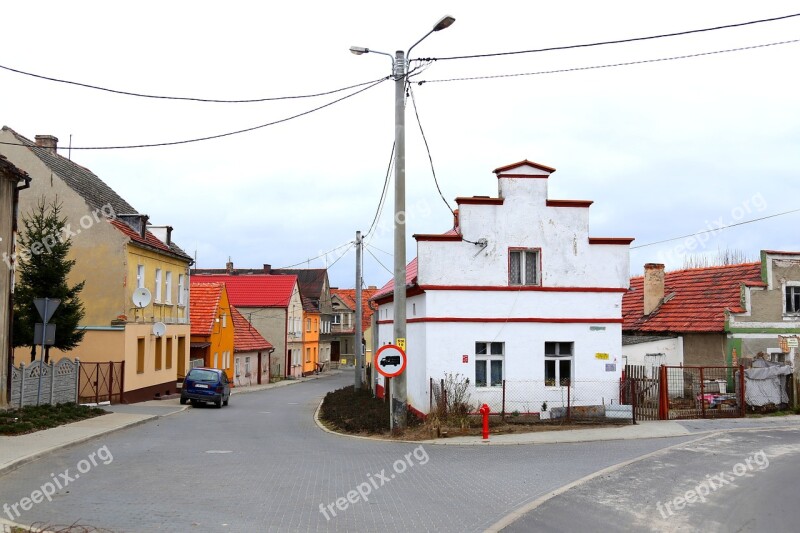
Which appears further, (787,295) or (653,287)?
(653,287)

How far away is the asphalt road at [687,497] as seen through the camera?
9.54 m

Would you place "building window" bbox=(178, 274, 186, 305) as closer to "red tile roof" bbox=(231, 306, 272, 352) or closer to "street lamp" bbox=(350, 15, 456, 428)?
"red tile roof" bbox=(231, 306, 272, 352)

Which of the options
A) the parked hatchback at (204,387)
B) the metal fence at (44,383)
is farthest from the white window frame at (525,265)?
the parked hatchback at (204,387)

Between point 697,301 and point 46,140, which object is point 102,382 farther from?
point 697,301

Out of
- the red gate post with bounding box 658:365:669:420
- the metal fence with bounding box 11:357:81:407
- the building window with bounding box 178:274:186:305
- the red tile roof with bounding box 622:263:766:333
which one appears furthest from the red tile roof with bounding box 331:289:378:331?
the red gate post with bounding box 658:365:669:420

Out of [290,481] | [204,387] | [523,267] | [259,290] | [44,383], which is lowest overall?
[290,481]

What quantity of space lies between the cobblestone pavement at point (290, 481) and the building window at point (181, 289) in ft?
63.8

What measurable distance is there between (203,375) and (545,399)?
1642cm

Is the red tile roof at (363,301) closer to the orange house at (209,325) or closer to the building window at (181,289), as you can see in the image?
the orange house at (209,325)

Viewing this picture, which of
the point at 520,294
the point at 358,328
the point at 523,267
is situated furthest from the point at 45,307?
the point at 358,328

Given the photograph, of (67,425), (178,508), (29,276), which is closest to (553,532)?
(178,508)

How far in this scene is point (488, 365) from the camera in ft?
70.5

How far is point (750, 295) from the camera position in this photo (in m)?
27.5

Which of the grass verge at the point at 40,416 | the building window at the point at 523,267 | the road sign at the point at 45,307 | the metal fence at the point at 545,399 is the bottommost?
the grass verge at the point at 40,416
